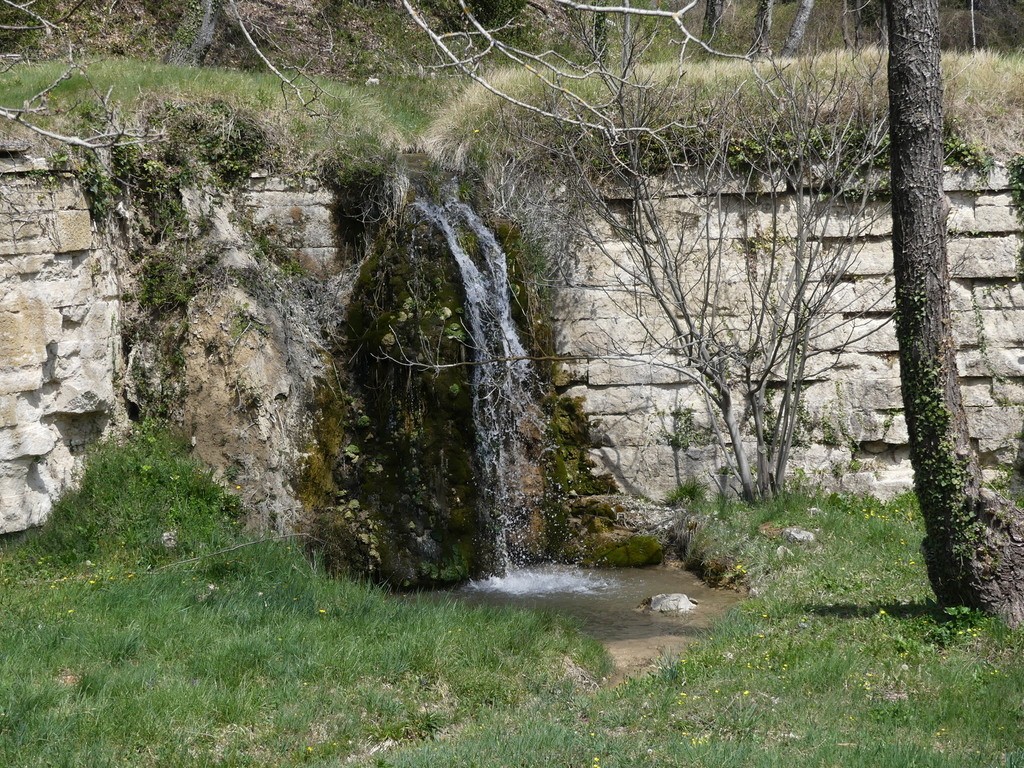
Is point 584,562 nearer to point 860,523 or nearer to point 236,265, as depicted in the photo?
point 860,523

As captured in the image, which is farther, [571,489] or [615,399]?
[615,399]

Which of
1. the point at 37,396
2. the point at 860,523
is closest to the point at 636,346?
the point at 860,523

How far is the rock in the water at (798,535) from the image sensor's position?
7569mm

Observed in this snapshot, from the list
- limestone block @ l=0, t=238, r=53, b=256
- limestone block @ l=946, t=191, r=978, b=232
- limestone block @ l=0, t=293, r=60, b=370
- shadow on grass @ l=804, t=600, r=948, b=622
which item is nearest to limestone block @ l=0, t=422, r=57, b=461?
limestone block @ l=0, t=293, r=60, b=370

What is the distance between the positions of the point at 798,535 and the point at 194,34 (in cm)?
1081

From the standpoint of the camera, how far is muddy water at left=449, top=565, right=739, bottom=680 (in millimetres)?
6184

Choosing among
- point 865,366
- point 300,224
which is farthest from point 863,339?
point 300,224

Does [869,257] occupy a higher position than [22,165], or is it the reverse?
[22,165]

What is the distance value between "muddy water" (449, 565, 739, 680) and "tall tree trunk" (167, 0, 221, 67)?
7.86 metres

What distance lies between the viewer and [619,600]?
7270mm

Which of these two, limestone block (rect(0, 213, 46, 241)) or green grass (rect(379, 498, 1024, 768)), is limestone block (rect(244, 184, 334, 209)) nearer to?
limestone block (rect(0, 213, 46, 241))

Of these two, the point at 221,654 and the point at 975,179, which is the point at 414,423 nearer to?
the point at 221,654

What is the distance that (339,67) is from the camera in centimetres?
1505

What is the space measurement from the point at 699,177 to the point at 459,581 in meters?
4.11
